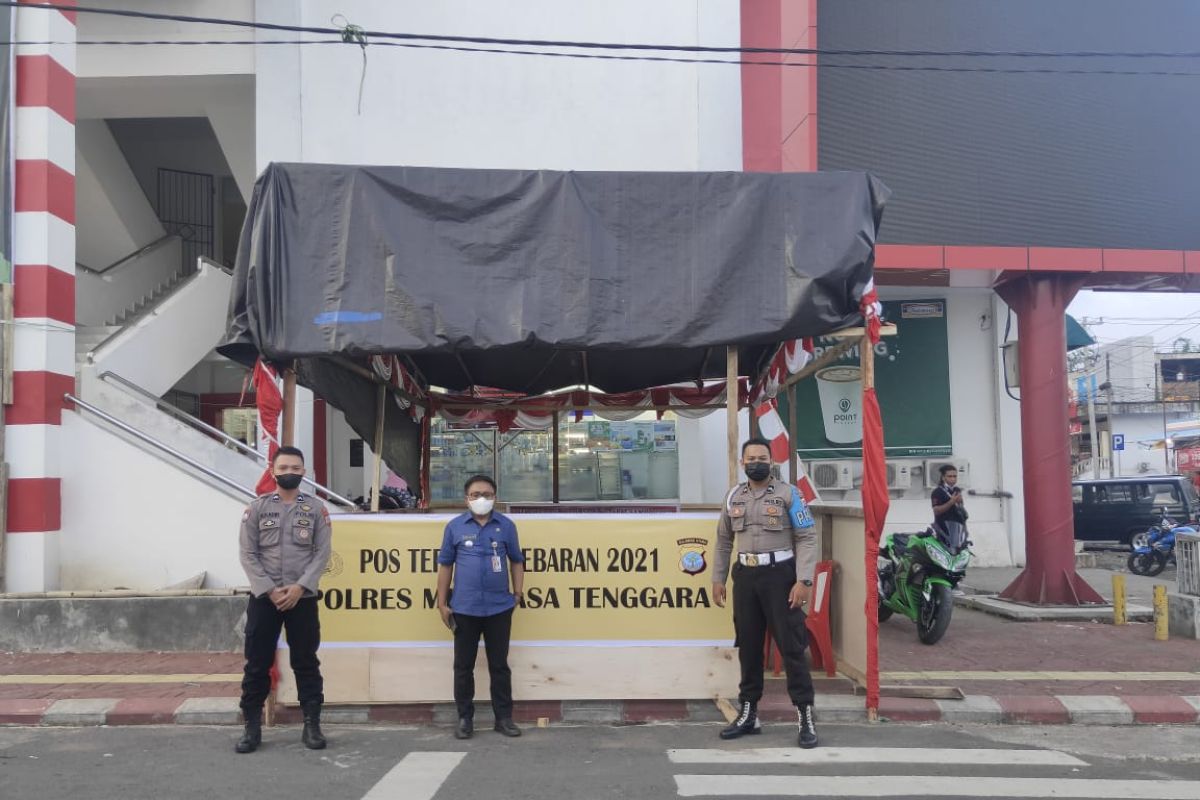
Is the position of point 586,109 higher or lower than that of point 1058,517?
higher

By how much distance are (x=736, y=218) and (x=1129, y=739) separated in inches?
173

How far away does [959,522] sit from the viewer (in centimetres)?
1016

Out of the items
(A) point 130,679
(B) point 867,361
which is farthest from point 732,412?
(A) point 130,679

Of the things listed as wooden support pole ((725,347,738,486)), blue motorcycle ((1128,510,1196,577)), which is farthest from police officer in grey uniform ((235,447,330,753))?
blue motorcycle ((1128,510,1196,577))

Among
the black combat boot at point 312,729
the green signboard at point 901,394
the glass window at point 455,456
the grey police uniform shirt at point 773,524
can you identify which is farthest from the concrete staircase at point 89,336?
the green signboard at point 901,394

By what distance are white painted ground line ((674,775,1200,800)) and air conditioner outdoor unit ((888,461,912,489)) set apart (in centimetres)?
989

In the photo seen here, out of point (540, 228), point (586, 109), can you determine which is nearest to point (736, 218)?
point (540, 228)

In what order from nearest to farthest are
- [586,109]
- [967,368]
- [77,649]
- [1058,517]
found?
[77,649], [1058,517], [586,109], [967,368]

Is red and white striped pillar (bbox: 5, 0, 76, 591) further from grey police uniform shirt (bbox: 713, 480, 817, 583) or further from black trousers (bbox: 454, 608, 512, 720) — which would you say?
grey police uniform shirt (bbox: 713, 480, 817, 583)

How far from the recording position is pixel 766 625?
6184 mm

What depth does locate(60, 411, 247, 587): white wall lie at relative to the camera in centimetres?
946

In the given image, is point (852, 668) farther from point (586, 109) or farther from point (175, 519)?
point (586, 109)

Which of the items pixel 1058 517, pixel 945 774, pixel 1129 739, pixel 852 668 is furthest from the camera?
pixel 1058 517

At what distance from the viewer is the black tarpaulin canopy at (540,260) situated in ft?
21.0
